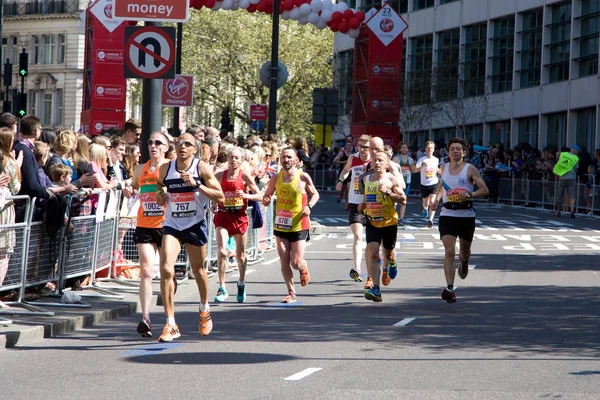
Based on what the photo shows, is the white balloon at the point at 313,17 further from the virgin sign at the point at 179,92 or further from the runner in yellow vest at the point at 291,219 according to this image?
the runner in yellow vest at the point at 291,219

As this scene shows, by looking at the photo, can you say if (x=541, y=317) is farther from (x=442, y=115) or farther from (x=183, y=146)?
(x=442, y=115)

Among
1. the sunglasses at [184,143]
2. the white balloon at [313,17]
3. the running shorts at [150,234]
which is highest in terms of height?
the white balloon at [313,17]

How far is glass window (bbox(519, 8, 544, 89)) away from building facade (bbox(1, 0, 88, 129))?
4178 centimetres

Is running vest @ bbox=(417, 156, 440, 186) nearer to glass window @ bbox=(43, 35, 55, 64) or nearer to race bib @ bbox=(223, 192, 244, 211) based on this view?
race bib @ bbox=(223, 192, 244, 211)

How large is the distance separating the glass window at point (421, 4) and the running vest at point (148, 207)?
174 feet

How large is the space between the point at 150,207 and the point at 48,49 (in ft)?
267

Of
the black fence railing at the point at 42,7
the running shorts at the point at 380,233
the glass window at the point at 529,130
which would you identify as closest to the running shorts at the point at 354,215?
the running shorts at the point at 380,233

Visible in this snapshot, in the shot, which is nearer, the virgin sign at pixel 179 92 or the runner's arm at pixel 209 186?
the runner's arm at pixel 209 186

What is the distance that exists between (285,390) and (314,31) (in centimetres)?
5886

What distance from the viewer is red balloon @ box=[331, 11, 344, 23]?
116 feet

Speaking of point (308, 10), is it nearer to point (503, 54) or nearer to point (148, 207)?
point (503, 54)

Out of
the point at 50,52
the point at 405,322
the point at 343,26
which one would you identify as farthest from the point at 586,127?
the point at 50,52

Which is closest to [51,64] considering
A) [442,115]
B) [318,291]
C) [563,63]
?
[442,115]

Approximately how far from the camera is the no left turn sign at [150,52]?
14320mm
